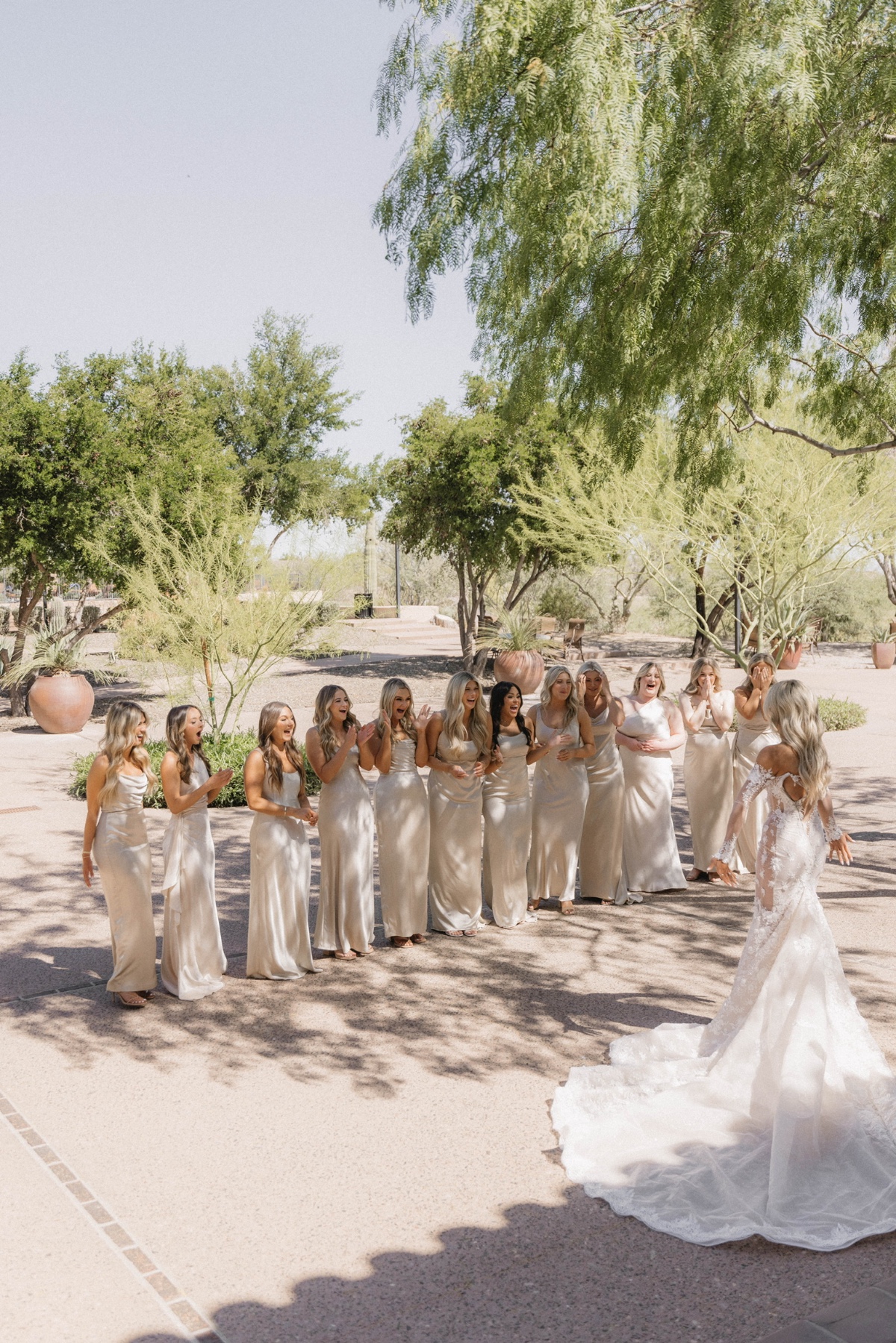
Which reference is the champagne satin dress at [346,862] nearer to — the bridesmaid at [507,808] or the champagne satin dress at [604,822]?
the bridesmaid at [507,808]

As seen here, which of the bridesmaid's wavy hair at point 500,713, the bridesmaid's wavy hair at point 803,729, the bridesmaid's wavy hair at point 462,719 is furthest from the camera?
the bridesmaid's wavy hair at point 500,713

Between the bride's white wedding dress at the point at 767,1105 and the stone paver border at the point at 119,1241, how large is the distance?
161 centimetres

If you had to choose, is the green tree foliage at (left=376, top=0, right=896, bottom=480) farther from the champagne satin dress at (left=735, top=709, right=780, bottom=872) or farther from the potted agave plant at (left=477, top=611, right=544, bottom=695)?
the potted agave plant at (left=477, top=611, right=544, bottom=695)

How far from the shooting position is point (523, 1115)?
5.34 metres

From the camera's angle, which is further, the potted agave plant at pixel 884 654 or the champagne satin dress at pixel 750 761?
the potted agave plant at pixel 884 654

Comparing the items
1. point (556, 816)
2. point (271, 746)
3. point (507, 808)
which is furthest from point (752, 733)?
point (271, 746)

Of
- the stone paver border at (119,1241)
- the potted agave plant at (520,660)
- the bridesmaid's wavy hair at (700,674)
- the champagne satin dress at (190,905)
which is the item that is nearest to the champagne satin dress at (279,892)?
the champagne satin dress at (190,905)

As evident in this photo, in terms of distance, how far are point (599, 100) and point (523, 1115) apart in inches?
217

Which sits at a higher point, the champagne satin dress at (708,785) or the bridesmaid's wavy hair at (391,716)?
the bridesmaid's wavy hair at (391,716)

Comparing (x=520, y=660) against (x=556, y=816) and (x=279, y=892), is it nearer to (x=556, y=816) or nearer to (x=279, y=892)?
(x=556, y=816)

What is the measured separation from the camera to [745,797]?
564 centimetres

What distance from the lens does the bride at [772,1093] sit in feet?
14.6

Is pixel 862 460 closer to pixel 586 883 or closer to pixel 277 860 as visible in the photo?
pixel 586 883

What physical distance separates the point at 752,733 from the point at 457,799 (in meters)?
2.60
